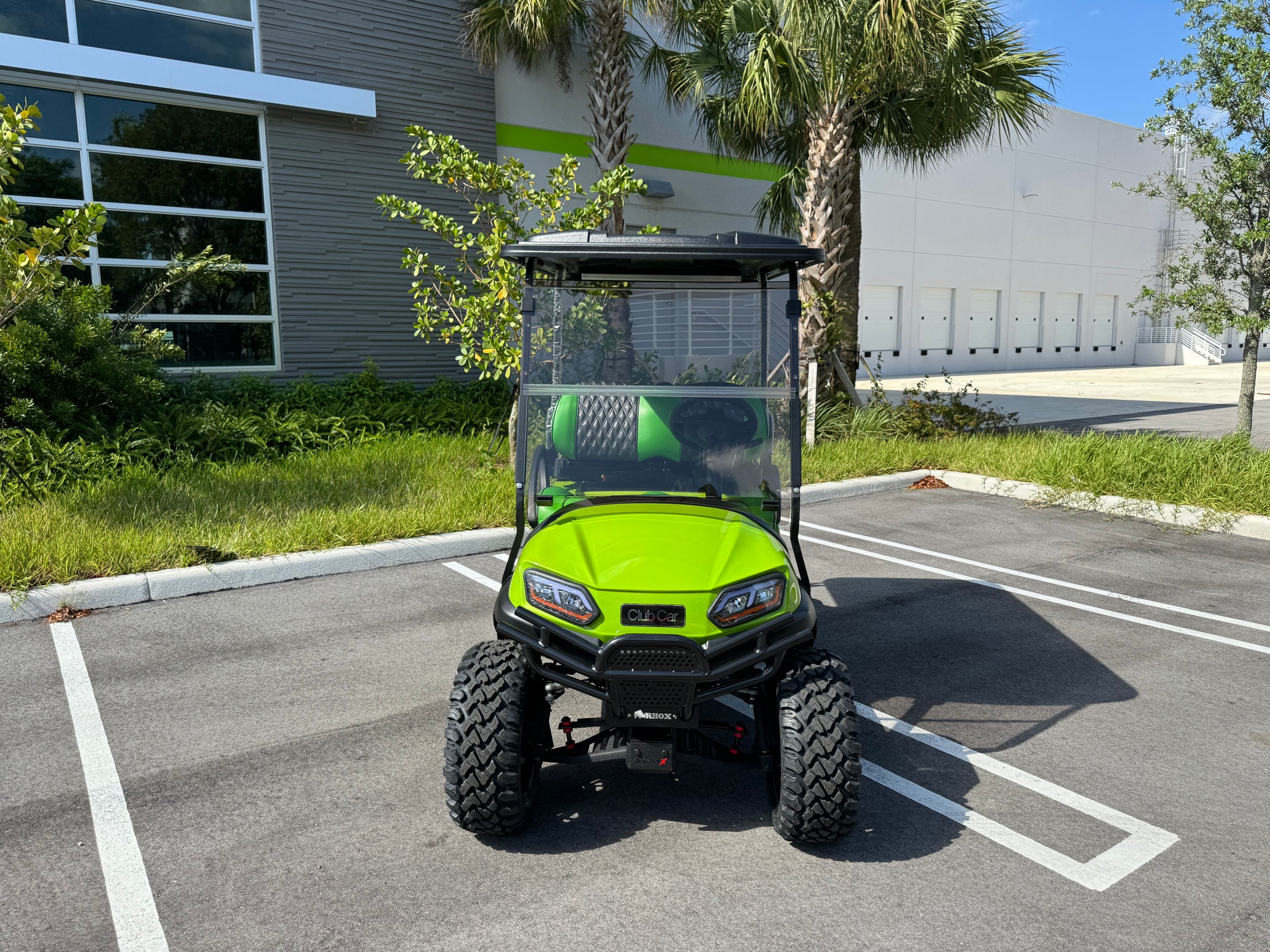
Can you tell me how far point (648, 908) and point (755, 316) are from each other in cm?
228

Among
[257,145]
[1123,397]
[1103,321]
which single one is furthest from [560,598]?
[1103,321]

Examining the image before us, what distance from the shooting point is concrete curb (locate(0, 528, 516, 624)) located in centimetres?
529

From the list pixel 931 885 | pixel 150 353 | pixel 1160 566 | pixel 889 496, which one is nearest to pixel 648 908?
pixel 931 885

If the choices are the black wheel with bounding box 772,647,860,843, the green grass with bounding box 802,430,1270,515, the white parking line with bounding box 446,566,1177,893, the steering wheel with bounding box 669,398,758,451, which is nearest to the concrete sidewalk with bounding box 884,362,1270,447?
the green grass with bounding box 802,430,1270,515

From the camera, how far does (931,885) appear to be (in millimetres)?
2818

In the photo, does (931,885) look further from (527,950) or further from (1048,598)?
(1048,598)

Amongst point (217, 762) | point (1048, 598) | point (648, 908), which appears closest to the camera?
point (648, 908)

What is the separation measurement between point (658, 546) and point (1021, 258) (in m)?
34.2

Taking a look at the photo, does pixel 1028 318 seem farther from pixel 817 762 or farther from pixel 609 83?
pixel 817 762

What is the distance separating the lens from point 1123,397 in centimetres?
2056

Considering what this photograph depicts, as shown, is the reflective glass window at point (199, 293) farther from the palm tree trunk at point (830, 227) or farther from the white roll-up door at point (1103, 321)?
the white roll-up door at point (1103, 321)

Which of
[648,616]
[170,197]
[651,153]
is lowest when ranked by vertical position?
[648,616]

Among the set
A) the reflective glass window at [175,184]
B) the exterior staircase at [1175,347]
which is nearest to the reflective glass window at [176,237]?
the reflective glass window at [175,184]

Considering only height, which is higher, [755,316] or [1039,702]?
[755,316]
